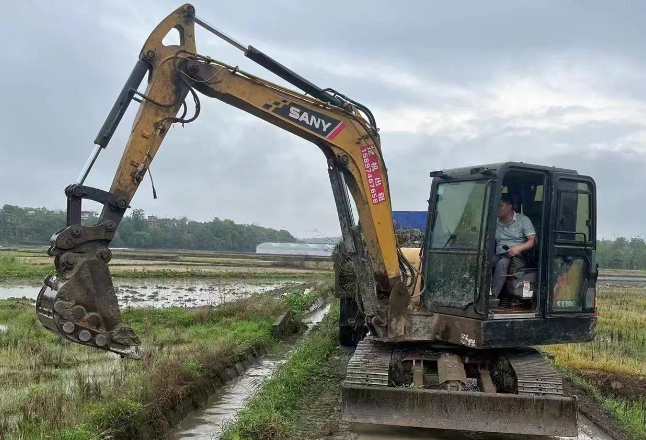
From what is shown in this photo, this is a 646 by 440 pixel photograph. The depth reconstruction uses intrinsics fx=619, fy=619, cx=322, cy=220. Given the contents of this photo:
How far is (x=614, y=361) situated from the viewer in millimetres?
11422

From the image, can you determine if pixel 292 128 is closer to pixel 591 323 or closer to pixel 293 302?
pixel 591 323

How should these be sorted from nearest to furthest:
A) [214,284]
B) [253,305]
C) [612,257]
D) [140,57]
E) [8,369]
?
[140,57] < [8,369] < [253,305] < [214,284] < [612,257]

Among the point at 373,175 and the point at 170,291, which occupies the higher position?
the point at 373,175

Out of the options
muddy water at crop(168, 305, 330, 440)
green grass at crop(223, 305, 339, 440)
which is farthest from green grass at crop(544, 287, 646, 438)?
muddy water at crop(168, 305, 330, 440)

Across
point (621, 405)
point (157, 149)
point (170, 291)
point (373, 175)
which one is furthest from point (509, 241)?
point (170, 291)

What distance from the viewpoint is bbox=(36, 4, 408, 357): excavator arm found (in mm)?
6004

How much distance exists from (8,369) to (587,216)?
28.7ft

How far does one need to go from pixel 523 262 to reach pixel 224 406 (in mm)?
4349

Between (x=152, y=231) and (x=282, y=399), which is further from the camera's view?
(x=152, y=231)

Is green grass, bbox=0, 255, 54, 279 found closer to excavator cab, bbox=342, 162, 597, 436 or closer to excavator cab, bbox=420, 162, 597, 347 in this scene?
excavator cab, bbox=342, 162, 597, 436

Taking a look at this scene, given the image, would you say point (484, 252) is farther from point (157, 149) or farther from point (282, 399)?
point (157, 149)

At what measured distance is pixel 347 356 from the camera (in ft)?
38.1

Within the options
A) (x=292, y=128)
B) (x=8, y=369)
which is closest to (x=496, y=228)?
(x=292, y=128)

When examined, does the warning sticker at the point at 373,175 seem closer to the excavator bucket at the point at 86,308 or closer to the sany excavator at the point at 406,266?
the sany excavator at the point at 406,266
